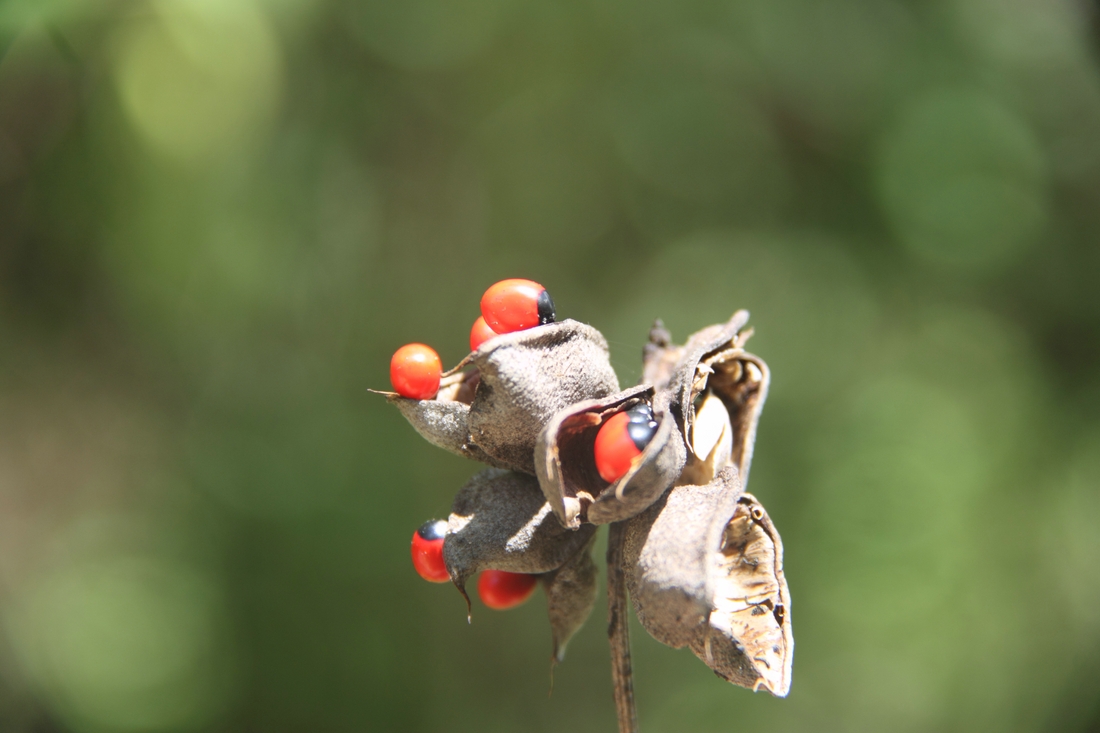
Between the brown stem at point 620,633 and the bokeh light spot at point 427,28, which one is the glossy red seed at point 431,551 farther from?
the bokeh light spot at point 427,28

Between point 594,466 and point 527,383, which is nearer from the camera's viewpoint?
point 527,383

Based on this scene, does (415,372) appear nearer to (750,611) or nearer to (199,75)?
(750,611)

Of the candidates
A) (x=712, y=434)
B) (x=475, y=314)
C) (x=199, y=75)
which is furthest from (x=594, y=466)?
(x=199, y=75)

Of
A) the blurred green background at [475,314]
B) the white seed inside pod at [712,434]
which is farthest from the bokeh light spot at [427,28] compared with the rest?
the white seed inside pod at [712,434]

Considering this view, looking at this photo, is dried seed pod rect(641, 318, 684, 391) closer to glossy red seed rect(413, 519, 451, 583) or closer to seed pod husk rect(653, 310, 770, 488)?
seed pod husk rect(653, 310, 770, 488)

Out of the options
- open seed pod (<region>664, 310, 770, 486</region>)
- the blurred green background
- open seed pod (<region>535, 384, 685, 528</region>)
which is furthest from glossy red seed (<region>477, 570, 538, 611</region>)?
the blurred green background

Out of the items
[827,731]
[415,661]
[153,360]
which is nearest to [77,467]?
[153,360]

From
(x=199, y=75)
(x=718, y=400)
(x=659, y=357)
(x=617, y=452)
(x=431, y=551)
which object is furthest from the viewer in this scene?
(x=199, y=75)

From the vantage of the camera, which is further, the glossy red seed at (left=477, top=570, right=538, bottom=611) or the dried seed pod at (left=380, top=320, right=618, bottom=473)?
the glossy red seed at (left=477, top=570, right=538, bottom=611)
